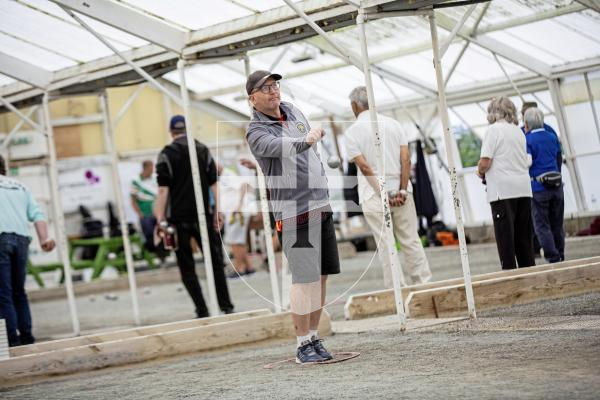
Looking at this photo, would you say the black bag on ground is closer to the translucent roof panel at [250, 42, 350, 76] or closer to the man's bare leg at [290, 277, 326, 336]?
the man's bare leg at [290, 277, 326, 336]

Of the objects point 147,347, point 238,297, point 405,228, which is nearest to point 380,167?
point 405,228

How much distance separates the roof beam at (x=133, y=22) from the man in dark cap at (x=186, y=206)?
1.34 metres

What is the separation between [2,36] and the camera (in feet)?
36.9

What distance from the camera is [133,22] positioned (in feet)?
31.5

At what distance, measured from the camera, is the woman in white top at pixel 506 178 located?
923 cm

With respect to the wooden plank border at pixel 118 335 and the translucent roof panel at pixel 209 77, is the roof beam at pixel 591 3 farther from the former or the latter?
the translucent roof panel at pixel 209 77

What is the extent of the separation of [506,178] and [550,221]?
1.88 meters

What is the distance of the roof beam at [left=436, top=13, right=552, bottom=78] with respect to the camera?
589 inches

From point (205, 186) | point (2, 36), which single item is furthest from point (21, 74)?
point (205, 186)

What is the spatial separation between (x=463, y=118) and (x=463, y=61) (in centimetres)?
216

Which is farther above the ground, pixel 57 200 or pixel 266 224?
pixel 57 200

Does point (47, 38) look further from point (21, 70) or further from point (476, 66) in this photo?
point (476, 66)

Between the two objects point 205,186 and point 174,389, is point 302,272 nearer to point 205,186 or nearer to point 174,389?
point 174,389

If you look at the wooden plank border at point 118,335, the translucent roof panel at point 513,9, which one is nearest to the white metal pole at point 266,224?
the wooden plank border at point 118,335
